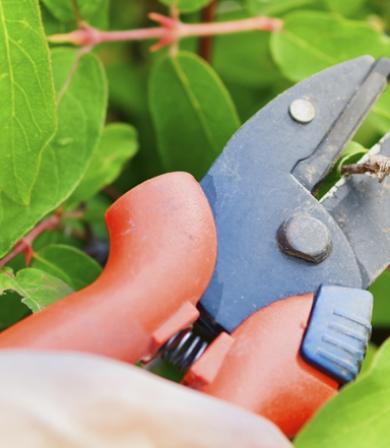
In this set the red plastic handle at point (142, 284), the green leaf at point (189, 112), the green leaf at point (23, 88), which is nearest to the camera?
the red plastic handle at point (142, 284)

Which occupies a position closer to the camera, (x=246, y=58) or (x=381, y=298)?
(x=381, y=298)

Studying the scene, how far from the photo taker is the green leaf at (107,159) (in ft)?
3.01

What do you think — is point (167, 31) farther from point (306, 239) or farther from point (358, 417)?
point (358, 417)

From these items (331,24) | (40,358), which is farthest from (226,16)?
(40,358)

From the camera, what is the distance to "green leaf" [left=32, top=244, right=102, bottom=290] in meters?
0.83

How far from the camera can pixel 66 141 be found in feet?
2.73

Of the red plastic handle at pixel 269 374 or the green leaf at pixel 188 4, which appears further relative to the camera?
the green leaf at pixel 188 4

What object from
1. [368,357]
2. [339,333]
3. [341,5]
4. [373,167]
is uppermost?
[341,5]

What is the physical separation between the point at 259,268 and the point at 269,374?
10 cm

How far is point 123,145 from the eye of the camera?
3.24 ft

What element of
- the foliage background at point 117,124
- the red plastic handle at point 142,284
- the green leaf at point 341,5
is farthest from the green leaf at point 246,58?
the red plastic handle at point 142,284

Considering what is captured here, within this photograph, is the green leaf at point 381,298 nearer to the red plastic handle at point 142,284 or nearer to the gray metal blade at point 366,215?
the gray metal blade at point 366,215

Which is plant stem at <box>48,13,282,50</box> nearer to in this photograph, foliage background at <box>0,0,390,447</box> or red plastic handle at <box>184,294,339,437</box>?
foliage background at <box>0,0,390,447</box>

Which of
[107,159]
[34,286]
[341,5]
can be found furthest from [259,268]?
[341,5]
